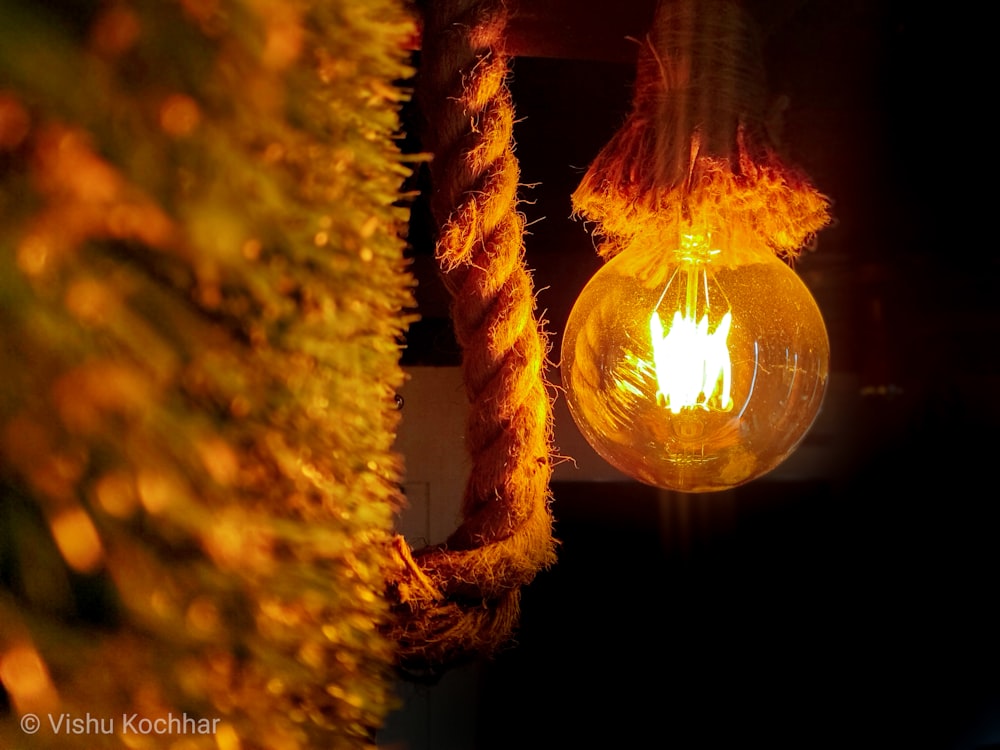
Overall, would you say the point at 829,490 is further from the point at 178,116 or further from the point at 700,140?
the point at 178,116

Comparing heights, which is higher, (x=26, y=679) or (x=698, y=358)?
(x=698, y=358)

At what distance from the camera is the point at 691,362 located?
27.5 inches

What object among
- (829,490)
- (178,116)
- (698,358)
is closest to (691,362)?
(698,358)

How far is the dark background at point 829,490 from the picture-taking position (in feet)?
3.17

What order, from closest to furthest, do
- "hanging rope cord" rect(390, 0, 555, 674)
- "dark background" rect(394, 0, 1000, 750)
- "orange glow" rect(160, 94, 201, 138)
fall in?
"orange glow" rect(160, 94, 201, 138)
"hanging rope cord" rect(390, 0, 555, 674)
"dark background" rect(394, 0, 1000, 750)

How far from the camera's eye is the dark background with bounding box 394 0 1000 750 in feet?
3.17

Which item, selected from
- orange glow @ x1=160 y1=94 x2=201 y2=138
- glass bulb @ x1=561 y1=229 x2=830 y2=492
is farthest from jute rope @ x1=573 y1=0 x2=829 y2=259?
orange glow @ x1=160 y1=94 x2=201 y2=138

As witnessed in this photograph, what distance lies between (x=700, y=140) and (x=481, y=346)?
232 mm

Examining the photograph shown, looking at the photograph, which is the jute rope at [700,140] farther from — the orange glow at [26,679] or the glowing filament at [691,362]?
the orange glow at [26,679]

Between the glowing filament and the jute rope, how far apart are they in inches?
2.9

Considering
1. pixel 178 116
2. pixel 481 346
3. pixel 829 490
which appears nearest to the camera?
pixel 178 116

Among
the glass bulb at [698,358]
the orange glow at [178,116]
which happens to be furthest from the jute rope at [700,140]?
the orange glow at [178,116]

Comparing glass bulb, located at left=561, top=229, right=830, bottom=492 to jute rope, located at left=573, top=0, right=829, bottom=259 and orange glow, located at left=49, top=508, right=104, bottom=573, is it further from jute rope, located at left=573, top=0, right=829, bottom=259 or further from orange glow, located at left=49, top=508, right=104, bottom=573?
orange glow, located at left=49, top=508, right=104, bottom=573

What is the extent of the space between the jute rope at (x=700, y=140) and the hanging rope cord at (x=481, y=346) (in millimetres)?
113
